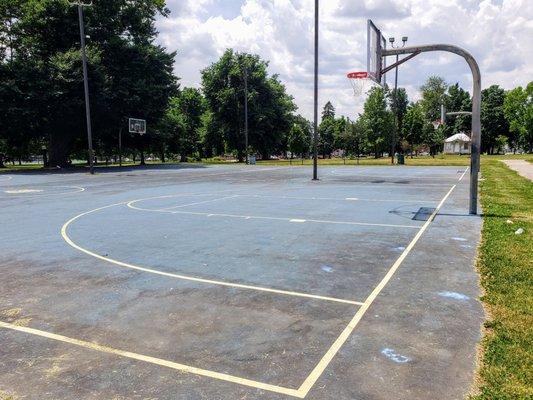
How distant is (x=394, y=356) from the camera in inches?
189

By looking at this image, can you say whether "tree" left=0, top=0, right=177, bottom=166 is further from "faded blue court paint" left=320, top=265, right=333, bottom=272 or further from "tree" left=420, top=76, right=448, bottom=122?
"tree" left=420, top=76, right=448, bottom=122

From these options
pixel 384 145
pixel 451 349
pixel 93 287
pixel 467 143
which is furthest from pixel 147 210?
pixel 467 143

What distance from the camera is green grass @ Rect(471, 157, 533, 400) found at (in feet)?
13.8

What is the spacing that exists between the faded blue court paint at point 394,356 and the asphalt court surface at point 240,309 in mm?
23

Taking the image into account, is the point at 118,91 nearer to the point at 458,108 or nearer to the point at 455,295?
the point at 455,295

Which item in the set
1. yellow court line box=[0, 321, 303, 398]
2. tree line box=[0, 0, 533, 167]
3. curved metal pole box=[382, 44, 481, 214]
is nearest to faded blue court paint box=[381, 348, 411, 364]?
yellow court line box=[0, 321, 303, 398]

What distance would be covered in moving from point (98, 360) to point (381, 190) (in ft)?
63.6

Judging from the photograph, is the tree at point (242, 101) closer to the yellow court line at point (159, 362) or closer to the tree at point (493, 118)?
the tree at point (493, 118)

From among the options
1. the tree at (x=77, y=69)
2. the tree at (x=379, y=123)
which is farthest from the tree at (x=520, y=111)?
the tree at (x=77, y=69)

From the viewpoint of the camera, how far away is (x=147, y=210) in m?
16.2

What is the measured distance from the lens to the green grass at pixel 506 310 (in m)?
4.21

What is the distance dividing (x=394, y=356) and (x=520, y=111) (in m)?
101

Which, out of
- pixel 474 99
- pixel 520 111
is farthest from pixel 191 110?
pixel 474 99

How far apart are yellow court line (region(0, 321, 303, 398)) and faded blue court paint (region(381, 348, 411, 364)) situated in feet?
4.12
